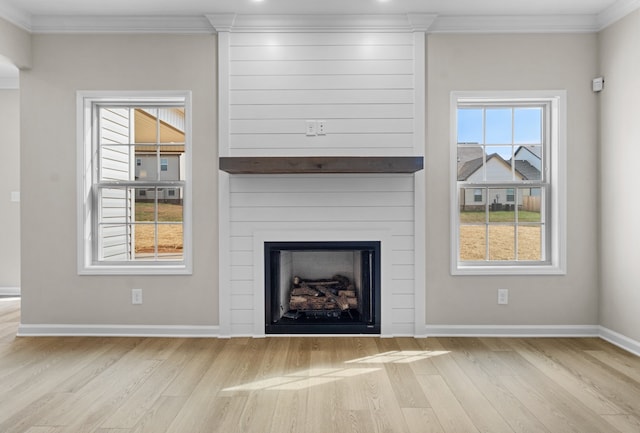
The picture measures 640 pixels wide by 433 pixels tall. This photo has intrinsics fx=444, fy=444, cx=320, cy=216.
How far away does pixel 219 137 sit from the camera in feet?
12.1

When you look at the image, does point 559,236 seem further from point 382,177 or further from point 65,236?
point 65,236

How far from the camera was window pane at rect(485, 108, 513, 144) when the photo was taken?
385 centimetres

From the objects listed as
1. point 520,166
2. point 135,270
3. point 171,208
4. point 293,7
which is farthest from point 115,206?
point 520,166

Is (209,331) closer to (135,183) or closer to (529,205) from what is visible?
(135,183)

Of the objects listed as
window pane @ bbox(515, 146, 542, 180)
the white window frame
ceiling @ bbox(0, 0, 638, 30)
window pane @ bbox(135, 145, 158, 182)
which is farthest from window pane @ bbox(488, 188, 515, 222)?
window pane @ bbox(135, 145, 158, 182)

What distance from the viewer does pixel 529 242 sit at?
12.7 feet

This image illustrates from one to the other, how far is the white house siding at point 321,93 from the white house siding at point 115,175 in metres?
1.01

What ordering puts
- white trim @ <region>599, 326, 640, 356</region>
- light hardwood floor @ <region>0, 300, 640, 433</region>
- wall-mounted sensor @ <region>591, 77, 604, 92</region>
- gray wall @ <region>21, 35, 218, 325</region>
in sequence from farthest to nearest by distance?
gray wall @ <region>21, 35, 218, 325</region>, wall-mounted sensor @ <region>591, 77, 604, 92</region>, white trim @ <region>599, 326, 640, 356</region>, light hardwood floor @ <region>0, 300, 640, 433</region>

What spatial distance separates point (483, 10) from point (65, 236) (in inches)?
155

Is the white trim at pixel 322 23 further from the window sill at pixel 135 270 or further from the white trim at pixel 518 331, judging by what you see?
the white trim at pixel 518 331

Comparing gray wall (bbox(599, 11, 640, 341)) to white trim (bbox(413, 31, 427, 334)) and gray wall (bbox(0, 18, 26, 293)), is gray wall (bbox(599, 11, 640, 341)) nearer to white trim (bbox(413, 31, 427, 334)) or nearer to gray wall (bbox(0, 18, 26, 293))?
white trim (bbox(413, 31, 427, 334))

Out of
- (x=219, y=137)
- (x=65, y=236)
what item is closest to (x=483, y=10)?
(x=219, y=137)

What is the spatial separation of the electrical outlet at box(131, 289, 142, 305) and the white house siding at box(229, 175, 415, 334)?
0.78 meters

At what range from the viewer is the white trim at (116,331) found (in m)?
3.74
